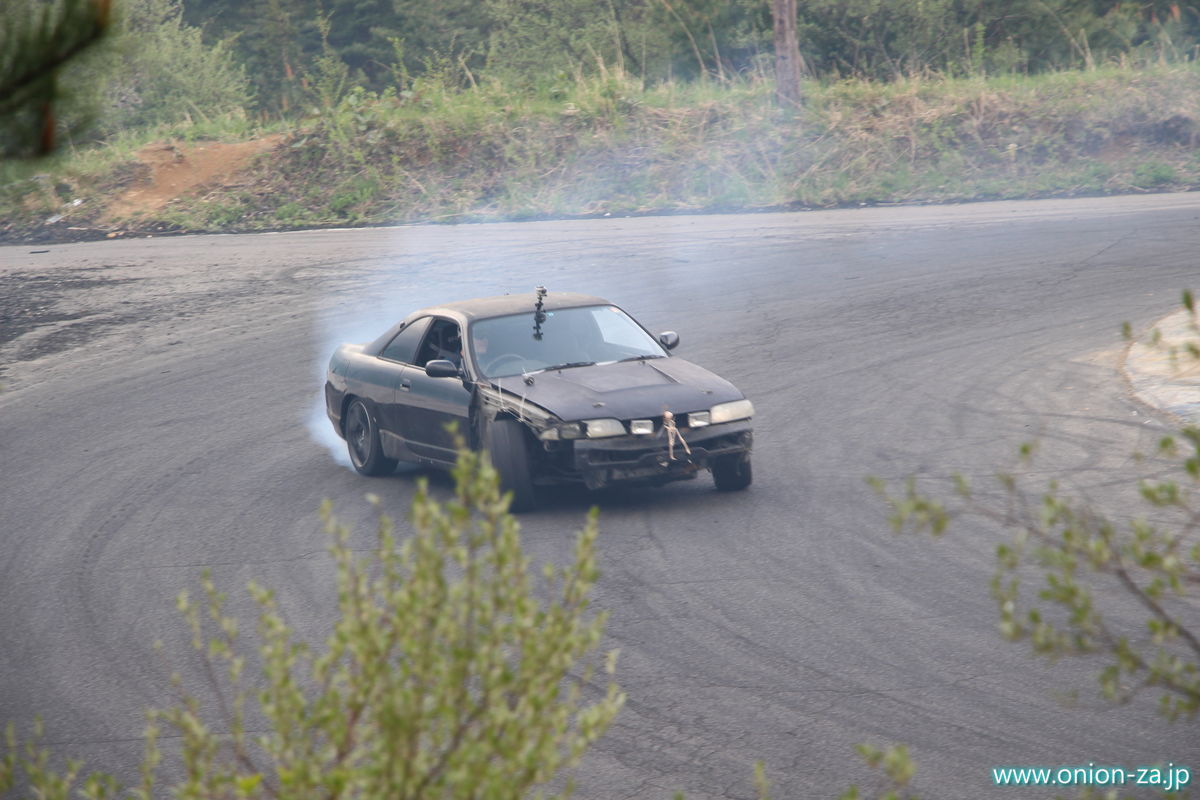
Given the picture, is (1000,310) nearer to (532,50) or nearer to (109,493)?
(109,493)

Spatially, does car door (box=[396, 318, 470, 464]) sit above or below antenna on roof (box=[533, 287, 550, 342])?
below

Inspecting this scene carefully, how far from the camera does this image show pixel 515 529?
11.0ft

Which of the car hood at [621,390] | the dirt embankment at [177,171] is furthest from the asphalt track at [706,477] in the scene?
the dirt embankment at [177,171]

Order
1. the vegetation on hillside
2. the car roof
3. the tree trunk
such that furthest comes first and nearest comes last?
the tree trunk
the vegetation on hillside
the car roof

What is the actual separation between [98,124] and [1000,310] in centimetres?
1340

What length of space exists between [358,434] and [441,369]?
5.59ft

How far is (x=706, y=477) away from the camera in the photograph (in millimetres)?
10812

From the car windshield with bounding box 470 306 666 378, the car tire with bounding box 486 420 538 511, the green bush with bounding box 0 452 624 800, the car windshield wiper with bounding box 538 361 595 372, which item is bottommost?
the car tire with bounding box 486 420 538 511

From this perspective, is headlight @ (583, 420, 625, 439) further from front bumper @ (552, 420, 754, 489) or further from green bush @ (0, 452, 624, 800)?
green bush @ (0, 452, 624, 800)

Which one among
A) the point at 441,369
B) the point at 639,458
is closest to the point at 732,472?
the point at 639,458

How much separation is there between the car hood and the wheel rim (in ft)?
5.84

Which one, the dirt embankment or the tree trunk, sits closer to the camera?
the dirt embankment

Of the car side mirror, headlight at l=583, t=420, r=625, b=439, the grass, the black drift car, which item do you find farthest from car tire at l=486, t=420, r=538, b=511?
the grass

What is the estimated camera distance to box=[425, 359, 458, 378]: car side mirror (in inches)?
392
